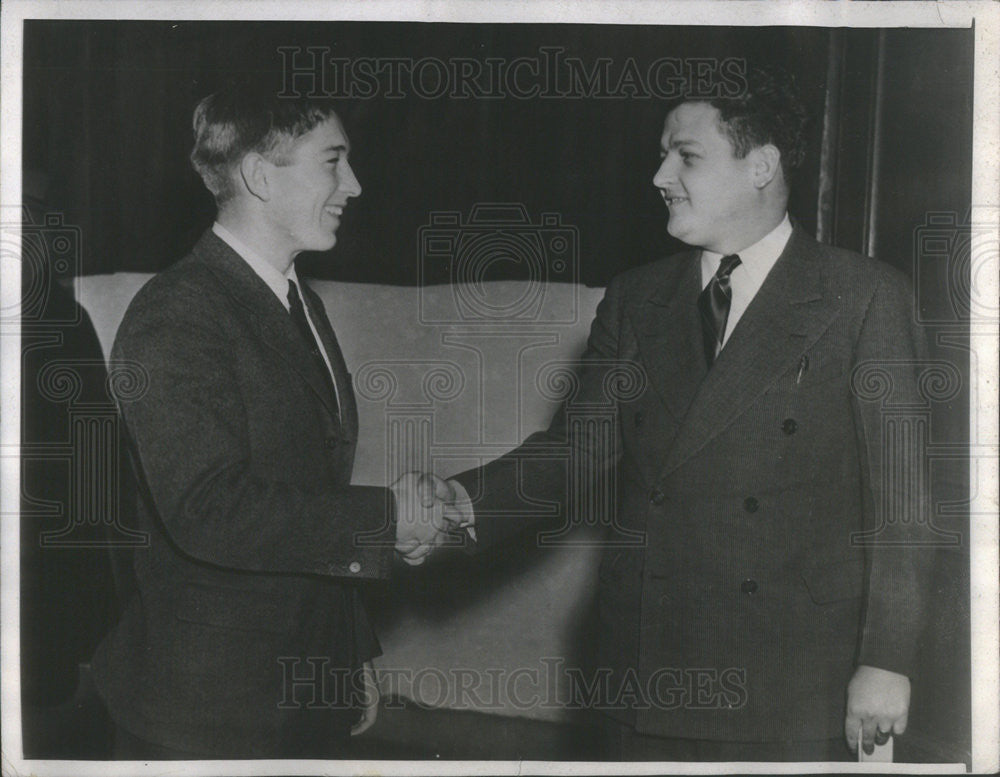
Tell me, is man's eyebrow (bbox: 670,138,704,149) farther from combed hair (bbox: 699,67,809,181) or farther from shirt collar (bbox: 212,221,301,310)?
shirt collar (bbox: 212,221,301,310)

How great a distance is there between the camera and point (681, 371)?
5.74ft

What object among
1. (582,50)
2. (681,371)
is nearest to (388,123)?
(582,50)

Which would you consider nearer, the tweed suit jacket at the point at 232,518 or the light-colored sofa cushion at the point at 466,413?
the tweed suit jacket at the point at 232,518

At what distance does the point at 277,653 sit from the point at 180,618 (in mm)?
182

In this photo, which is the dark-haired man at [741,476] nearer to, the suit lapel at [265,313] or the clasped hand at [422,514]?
the clasped hand at [422,514]

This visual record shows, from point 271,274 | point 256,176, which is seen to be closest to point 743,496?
point 271,274

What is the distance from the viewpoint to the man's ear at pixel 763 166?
176cm

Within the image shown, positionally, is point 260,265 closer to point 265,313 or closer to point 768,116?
point 265,313

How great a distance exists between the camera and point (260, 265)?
175 cm

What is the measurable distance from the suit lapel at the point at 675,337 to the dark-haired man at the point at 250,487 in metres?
0.49

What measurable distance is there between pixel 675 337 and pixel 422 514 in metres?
0.57

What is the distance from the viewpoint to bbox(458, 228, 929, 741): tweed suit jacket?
1.71 m

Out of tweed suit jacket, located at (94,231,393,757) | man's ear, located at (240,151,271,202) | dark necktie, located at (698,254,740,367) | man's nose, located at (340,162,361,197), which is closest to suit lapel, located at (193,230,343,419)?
tweed suit jacket, located at (94,231,393,757)

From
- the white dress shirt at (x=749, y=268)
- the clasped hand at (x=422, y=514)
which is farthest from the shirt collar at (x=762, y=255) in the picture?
the clasped hand at (x=422, y=514)
